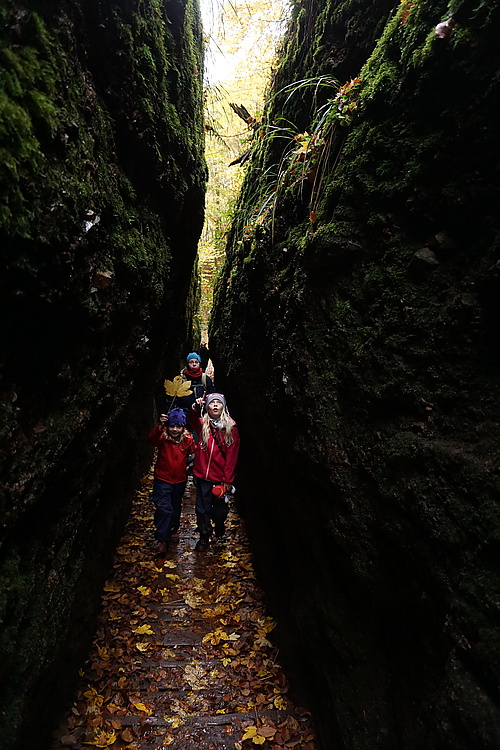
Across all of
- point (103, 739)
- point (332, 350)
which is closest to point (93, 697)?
point (103, 739)

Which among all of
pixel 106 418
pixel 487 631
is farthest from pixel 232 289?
pixel 487 631

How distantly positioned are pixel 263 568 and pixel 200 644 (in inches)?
43.6

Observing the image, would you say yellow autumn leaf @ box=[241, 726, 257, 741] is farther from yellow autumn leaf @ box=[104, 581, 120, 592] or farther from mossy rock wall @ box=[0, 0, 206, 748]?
yellow autumn leaf @ box=[104, 581, 120, 592]

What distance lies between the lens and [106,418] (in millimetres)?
3490

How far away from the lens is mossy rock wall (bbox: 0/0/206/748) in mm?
1912

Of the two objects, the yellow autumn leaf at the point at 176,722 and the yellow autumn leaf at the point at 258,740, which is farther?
the yellow autumn leaf at the point at 176,722

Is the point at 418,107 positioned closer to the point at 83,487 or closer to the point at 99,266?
the point at 99,266

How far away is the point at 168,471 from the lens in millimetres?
5418

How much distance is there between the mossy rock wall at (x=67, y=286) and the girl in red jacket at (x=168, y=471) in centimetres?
86

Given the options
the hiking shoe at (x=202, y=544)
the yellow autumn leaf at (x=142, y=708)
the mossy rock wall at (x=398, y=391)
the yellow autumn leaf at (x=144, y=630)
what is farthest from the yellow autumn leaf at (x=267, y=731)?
the hiking shoe at (x=202, y=544)

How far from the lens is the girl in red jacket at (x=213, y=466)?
5535 millimetres

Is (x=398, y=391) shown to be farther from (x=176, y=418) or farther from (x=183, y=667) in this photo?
(x=176, y=418)

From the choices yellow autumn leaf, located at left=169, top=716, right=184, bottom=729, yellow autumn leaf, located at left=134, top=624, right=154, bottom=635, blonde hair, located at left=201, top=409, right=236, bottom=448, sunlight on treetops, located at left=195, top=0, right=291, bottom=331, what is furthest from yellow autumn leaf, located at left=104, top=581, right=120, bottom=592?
sunlight on treetops, located at left=195, top=0, right=291, bottom=331

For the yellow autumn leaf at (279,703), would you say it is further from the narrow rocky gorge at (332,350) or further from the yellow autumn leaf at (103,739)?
the yellow autumn leaf at (103,739)
